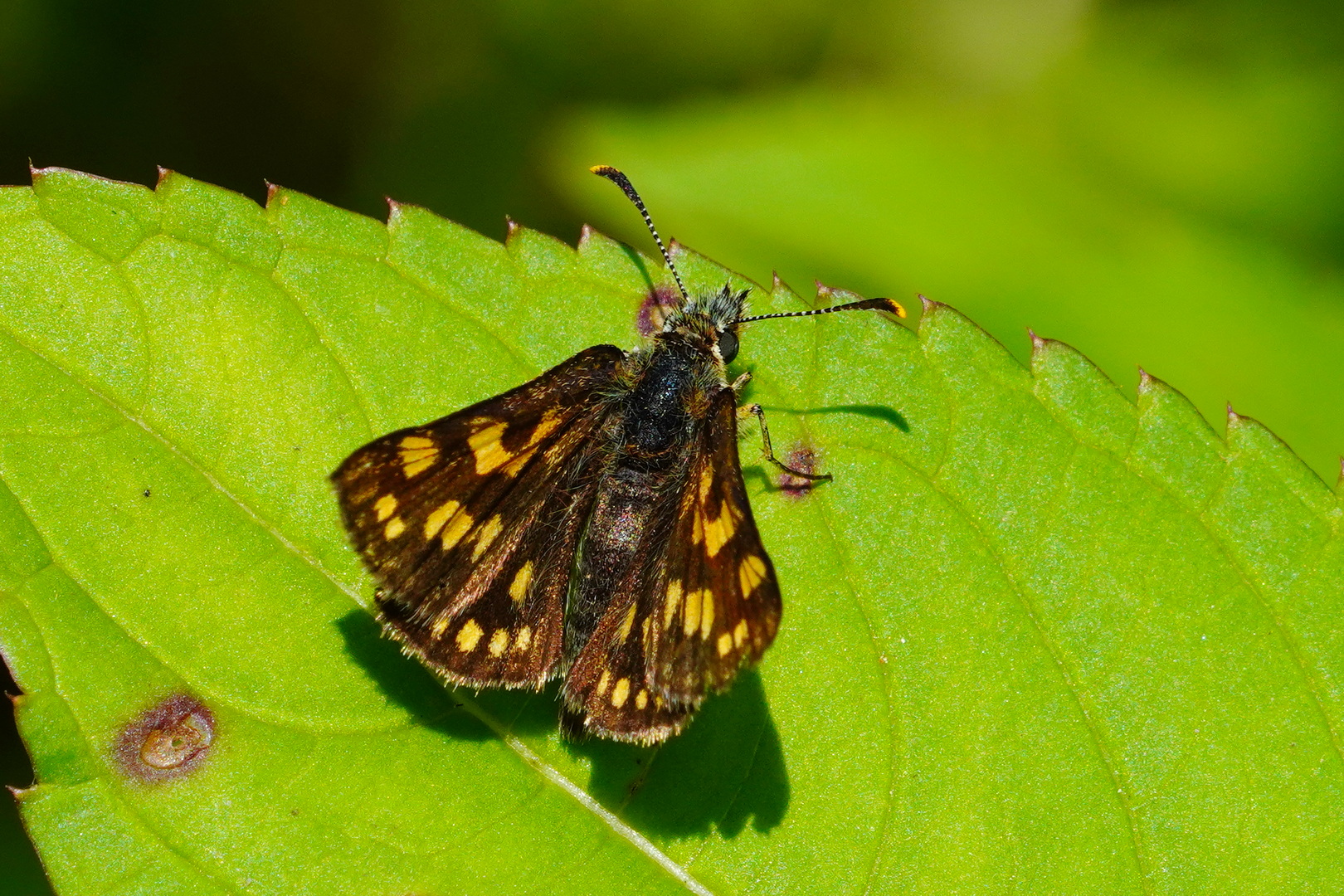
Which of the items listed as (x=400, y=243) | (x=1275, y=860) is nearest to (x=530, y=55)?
(x=400, y=243)

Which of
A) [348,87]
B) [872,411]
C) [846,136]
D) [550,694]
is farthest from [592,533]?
[348,87]

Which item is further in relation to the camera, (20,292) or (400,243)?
(400,243)

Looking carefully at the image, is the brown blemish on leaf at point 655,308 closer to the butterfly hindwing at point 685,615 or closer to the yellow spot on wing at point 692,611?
the butterfly hindwing at point 685,615

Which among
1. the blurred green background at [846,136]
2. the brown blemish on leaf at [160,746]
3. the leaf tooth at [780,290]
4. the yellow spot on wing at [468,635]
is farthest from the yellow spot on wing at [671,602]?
the blurred green background at [846,136]

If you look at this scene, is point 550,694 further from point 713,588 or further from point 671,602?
point 713,588

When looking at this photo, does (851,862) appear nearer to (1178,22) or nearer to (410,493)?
(410,493)

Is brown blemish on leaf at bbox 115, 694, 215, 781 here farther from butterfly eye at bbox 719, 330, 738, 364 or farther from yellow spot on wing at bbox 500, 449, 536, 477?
butterfly eye at bbox 719, 330, 738, 364
